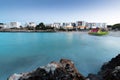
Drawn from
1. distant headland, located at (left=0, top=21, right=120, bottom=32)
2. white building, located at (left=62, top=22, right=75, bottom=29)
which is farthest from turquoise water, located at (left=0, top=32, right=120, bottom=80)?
white building, located at (left=62, top=22, right=75, bottom=29)

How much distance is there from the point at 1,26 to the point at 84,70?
11467 cm

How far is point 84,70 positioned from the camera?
38.1 feet

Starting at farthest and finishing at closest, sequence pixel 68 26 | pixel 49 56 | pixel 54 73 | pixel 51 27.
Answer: pixel 68 26 → pixel 51 27 → pixel 49 56 → pixel 54 73

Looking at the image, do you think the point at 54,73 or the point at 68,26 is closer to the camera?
the point at 54,73

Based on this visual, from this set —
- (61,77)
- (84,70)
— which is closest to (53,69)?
(61,77)

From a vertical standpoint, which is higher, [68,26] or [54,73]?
[54,73]

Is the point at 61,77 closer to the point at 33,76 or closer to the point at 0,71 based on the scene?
the point at 33,76

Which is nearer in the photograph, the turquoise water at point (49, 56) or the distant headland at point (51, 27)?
the turquoise water at point (49, 56)

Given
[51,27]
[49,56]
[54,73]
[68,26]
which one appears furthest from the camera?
[68,26]

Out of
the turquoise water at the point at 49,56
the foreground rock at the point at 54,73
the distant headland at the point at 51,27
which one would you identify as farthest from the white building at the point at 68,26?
the foreground rock at the point at 54,73

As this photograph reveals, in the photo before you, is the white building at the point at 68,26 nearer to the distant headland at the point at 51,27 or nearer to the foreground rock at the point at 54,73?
the distant headland at the point at 51,27

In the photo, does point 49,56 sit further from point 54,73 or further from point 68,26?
point 68,26

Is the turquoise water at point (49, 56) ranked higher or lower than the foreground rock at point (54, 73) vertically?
lower

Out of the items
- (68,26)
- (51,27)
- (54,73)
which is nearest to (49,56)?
(54,73)
